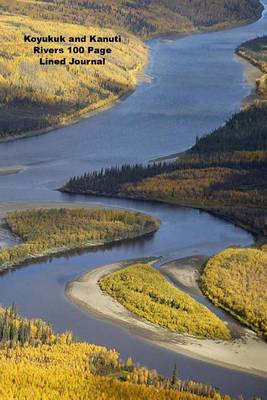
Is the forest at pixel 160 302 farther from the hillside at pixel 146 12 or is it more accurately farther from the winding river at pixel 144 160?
the hillside at pixel 146 12

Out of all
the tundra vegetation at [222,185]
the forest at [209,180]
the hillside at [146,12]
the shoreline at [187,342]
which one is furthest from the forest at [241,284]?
the hillside at [146,12]

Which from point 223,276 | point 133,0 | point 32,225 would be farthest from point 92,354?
point 133,0

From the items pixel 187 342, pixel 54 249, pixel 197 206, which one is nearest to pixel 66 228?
pixel 54 249

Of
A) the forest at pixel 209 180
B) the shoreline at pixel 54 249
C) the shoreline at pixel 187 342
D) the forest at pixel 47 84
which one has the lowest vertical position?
the shoreline at pixel 187 342

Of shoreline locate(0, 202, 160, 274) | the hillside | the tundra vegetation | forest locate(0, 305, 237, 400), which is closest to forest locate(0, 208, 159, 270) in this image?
shoreline locate(0, 202, 160, 274)

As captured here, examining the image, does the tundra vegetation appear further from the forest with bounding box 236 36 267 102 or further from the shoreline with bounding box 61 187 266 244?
the forest with bounding box 236 36 267 102

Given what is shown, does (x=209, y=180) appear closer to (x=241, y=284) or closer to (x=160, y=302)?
(x=241, y=284)
